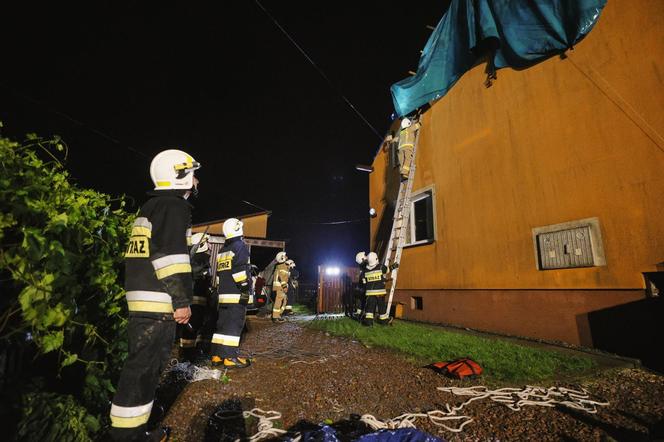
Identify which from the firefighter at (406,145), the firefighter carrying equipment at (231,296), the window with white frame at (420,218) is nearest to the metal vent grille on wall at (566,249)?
the window with white frame at (420,218)

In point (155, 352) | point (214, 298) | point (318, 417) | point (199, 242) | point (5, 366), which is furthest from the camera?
point (214, 298)

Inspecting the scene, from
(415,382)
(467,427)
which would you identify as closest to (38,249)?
(467,427)

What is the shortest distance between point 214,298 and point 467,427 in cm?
486

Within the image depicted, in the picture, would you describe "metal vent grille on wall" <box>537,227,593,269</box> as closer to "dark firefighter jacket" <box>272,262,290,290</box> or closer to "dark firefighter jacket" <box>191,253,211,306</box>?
"dark firefighter jacket" <box>191,253,211,306</box>

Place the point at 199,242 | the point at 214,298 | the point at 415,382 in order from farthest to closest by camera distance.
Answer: the point at 214,298 → the point at 199,242 → the point at 415,382

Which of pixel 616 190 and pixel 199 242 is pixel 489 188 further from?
pixel 199 242

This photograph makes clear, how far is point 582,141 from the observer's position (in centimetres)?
520

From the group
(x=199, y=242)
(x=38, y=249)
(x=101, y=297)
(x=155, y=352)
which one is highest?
(x=199, y=242)

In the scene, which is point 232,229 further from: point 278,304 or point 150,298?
point 278,304

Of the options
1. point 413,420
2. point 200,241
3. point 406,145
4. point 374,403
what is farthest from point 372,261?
point 413,420

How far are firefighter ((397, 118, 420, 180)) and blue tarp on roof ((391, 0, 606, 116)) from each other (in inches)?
20.6

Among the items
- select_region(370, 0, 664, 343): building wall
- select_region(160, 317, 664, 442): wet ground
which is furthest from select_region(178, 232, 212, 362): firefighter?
select_region(370, 0, 664, 343): building wall

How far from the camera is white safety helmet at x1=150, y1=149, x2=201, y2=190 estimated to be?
8.57 feet

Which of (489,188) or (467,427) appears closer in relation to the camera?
(467,427)
